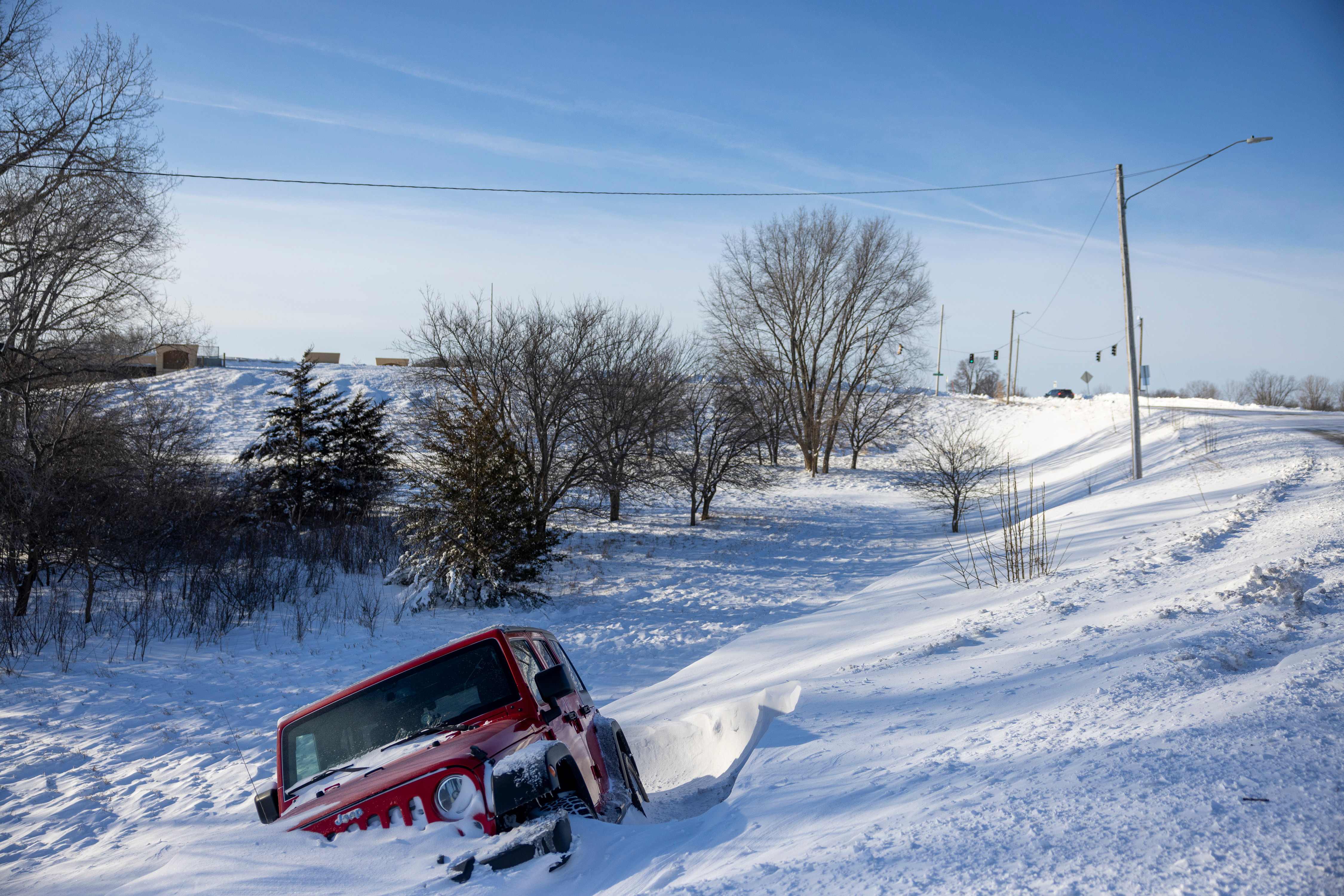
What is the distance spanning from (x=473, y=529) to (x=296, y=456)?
11.0m

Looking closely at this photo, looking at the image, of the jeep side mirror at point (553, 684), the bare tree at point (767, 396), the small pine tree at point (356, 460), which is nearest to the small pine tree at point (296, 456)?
the small pine tree at point (356, 460)

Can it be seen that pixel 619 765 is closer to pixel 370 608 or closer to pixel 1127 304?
pixel 370 608

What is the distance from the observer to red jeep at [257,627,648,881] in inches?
121

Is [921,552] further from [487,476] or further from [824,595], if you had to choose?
[487,476]

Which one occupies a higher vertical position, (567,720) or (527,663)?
(527,663)

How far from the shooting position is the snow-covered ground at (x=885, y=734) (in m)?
2.79

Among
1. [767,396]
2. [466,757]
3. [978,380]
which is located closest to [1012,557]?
[466,757]

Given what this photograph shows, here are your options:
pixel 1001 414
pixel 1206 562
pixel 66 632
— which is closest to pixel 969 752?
pixel 1206 562

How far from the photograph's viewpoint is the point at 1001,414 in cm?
4809

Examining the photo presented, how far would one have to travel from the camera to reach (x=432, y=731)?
3.68 m

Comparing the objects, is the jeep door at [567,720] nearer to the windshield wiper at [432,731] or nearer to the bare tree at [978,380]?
the windshield wiper at [432,731]

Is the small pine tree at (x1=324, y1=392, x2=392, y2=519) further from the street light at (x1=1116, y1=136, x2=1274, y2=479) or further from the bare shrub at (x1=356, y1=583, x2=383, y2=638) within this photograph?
the street light at (x1=1116, y1=136, x2=1274, y2=479)

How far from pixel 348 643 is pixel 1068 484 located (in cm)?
2228

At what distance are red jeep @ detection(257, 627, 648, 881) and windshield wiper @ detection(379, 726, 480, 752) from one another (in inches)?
0.5
